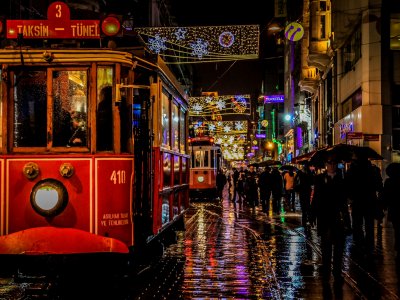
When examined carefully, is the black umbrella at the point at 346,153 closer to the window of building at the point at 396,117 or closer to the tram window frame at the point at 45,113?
the tram window frame at the point at 45,113

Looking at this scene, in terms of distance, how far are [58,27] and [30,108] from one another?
1220mm

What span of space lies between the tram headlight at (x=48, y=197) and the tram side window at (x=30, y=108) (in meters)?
0.65

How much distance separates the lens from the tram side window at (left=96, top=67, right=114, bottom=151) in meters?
8.13

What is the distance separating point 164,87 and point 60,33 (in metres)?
2.53

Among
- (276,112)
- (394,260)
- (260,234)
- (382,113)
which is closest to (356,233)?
(394,260)

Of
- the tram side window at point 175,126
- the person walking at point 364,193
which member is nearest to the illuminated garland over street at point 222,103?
the person walking at point 364,193

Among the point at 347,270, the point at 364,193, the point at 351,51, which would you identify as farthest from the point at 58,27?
the point at 351,51

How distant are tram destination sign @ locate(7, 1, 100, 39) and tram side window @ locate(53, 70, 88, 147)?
0.54m

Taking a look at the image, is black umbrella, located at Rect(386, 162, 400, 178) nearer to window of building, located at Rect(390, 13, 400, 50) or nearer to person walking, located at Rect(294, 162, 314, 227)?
person walking, located at Rect(294, 162, 314, 227)

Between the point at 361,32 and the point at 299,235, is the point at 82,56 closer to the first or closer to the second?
the point at 299,235

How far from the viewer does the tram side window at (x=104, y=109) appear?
8133 mm

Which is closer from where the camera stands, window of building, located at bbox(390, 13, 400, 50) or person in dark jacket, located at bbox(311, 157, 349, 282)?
person in dark jacket, located at bbox(311, 157, 349, 282)

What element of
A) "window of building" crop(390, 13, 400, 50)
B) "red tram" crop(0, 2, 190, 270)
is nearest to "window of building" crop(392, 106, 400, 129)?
"window of building" crop(390, 13, 400, 50)

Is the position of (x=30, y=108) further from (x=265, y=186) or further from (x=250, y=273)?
(x=265, y=186)
